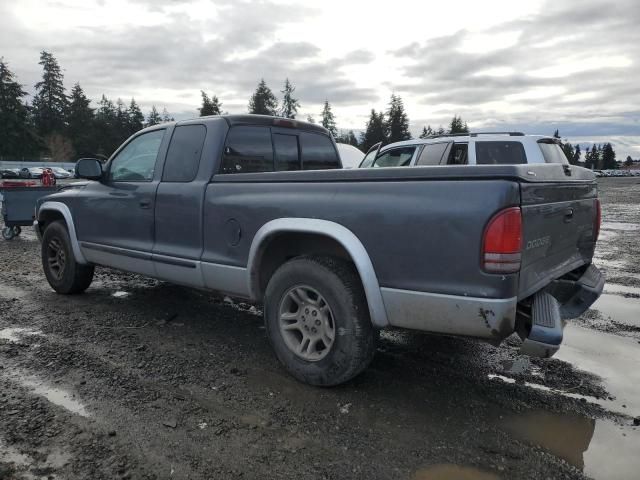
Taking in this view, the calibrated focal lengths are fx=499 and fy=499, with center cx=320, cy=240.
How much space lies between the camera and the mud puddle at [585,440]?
2.63m

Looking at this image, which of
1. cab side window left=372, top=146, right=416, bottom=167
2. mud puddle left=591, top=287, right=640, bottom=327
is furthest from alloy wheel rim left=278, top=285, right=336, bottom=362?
cab side window left=372, top=146, right=416, bottom=167

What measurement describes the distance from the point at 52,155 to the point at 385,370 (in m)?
80.0

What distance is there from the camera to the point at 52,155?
72.2 m

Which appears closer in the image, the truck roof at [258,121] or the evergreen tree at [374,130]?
the truck roof at [258,121]

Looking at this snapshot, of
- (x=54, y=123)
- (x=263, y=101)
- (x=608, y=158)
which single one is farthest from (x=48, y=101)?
(x=608, y=158)

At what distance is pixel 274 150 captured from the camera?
4680 millimetres

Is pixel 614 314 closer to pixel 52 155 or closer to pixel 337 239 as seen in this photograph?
pixel 337 239

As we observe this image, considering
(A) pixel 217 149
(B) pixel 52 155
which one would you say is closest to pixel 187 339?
(A) pixel 217 149

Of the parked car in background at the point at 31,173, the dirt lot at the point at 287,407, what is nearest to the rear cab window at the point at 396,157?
the dirt lot at the point at 287,407

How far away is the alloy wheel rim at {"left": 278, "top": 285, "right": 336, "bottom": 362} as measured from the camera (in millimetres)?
3383

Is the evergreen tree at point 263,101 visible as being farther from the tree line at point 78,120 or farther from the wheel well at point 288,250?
the wheel well at point 288,250

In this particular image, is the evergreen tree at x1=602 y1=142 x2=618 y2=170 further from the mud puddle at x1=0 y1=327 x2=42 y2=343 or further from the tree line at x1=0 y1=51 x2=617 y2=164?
the mud puddle at x1=0 y1=327 x2=42 y2=343

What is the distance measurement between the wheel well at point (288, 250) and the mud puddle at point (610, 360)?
6.69 feet

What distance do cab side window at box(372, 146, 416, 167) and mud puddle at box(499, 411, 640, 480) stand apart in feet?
22.1
